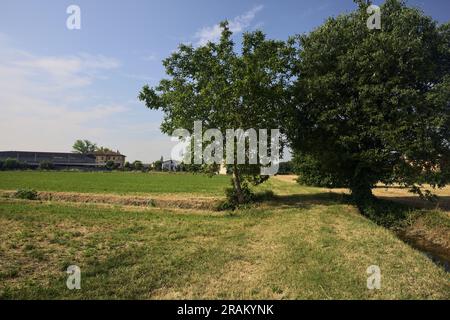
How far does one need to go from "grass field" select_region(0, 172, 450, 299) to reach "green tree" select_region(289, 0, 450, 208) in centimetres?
536

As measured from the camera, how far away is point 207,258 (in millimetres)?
10203

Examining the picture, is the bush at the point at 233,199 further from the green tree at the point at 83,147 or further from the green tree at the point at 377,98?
the green tree at the point at 83,147

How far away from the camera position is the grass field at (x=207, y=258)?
757cm

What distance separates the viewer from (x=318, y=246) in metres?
11.5

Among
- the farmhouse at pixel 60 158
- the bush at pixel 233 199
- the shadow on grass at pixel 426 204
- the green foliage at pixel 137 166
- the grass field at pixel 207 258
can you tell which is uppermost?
the farmhouse at pixel 60 158

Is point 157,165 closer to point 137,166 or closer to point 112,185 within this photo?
point 137,166

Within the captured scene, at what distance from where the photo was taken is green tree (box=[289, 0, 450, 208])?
18.6m

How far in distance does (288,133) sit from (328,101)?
11.0ft

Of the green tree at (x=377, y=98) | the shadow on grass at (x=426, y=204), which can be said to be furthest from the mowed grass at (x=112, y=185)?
the shadow on grass at (x=426, y=204)

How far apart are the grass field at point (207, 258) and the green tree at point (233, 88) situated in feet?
22.3

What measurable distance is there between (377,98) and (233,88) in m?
8.56

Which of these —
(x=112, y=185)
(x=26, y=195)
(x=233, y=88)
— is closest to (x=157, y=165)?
(x=112, y=185)
